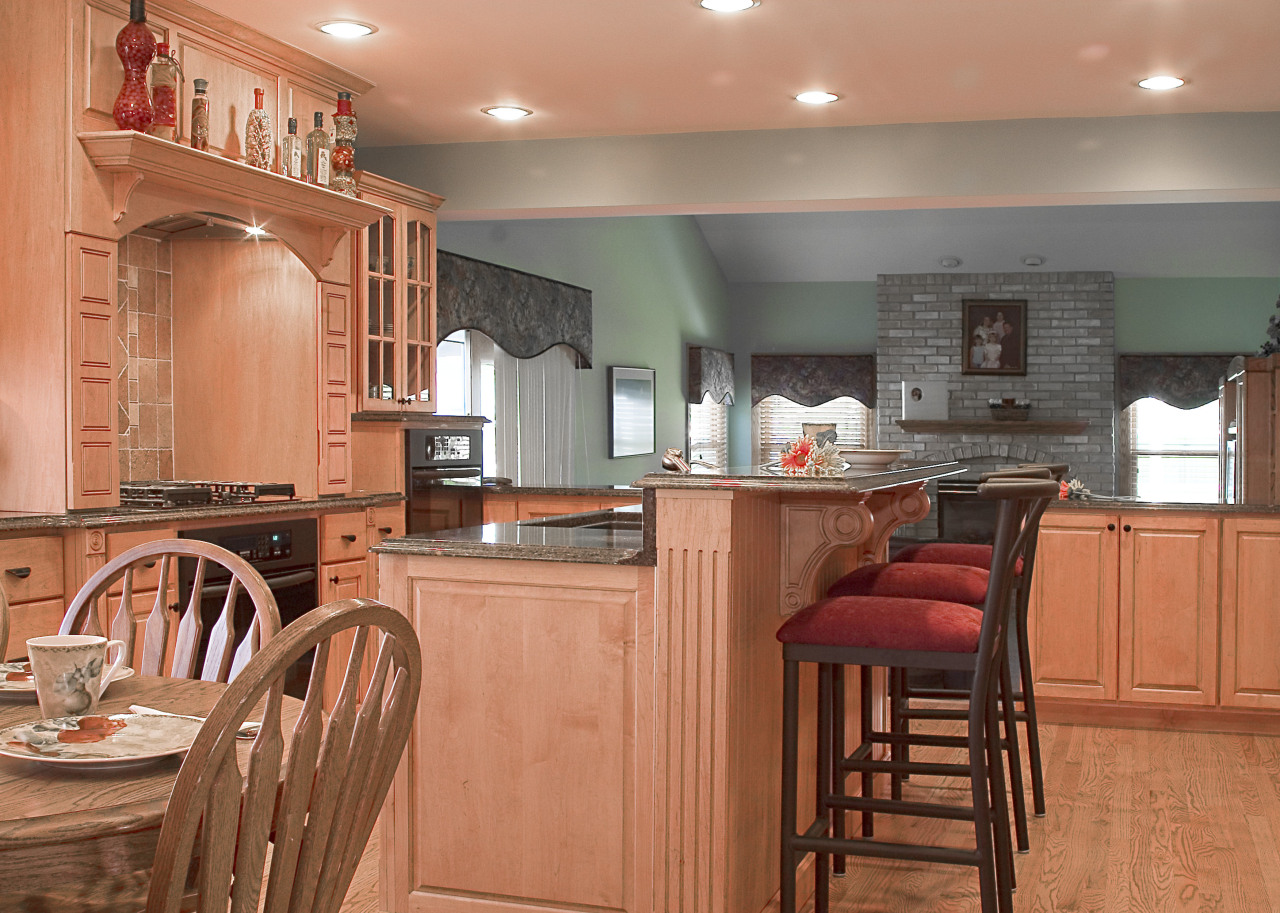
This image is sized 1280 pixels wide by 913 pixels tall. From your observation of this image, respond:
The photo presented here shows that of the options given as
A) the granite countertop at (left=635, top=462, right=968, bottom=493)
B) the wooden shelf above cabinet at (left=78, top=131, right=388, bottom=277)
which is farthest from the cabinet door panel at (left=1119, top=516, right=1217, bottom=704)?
the wooden shelf above cabinet at (left=78, top=131, right=388, bottom=277)

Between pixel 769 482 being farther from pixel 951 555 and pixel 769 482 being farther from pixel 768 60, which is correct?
pixel 768 60

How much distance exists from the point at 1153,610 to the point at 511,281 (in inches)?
155

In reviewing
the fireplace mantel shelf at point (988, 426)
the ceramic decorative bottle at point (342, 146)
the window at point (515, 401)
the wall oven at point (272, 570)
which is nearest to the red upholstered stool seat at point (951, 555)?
the wall oven at point (272, 570)

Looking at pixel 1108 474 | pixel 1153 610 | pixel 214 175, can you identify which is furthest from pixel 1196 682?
pixel 1108 474

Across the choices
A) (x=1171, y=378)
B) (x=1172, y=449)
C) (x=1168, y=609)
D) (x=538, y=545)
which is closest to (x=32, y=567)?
(x=538, y=545)

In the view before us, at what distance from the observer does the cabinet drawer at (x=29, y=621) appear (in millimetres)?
3113

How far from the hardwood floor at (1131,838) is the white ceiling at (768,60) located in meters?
2.37

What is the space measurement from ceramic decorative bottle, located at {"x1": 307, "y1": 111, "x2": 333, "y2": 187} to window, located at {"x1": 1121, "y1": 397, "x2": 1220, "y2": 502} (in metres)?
9.18

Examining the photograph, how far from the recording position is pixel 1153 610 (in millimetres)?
4527

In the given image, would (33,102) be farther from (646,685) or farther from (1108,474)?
(1108,474)

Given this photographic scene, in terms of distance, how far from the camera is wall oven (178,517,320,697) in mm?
3674

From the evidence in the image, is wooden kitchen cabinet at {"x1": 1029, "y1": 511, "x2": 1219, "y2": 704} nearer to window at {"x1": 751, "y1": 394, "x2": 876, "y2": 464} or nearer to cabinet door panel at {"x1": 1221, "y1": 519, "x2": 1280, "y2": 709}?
cabinet door panel at {"x1": 1221, "y1": 519, "x2": 1280, "y2": 709}

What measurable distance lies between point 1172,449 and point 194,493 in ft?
32.6

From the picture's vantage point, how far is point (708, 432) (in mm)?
Answer: 11844
